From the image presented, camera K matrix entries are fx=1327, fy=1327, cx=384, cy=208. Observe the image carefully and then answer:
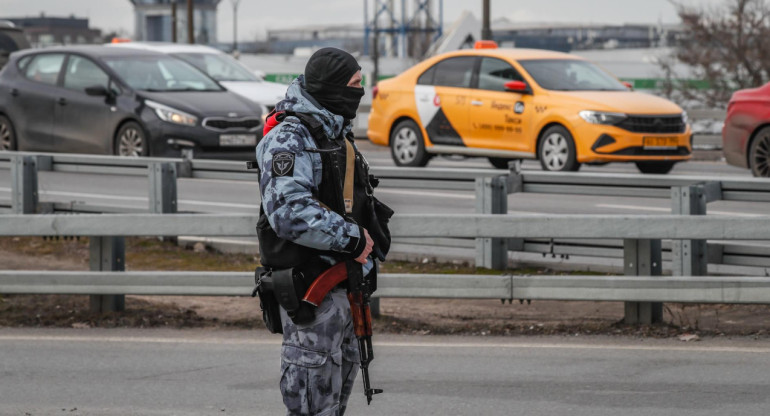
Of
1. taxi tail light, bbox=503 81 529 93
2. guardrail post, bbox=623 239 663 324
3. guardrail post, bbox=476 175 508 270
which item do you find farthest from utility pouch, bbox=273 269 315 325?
taxi tail light, bbox=503 81 529 93

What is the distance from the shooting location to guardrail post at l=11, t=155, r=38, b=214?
10977 mm

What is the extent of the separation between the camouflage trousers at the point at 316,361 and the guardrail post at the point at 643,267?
12.3 feet

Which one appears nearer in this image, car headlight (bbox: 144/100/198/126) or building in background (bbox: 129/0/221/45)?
car headlight (bbox: 144/100/198/126)

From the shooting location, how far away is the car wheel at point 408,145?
1733 centimetres

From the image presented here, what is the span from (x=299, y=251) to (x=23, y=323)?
185 inches

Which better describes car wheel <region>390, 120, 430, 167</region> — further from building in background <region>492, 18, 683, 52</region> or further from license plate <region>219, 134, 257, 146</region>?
building in background <region>492, 18, 683, 52</region>

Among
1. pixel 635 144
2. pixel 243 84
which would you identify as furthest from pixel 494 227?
pixel 243 84

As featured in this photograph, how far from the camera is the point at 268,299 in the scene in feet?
14.6

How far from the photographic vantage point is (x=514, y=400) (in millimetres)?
6332

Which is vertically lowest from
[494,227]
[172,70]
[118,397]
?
[118,397]

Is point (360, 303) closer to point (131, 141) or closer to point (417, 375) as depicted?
point (417, 375)

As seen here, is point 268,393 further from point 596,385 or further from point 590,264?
point 590,264

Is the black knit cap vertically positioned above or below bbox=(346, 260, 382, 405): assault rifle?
above

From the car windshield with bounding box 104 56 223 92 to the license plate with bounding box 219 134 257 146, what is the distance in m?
1.16
